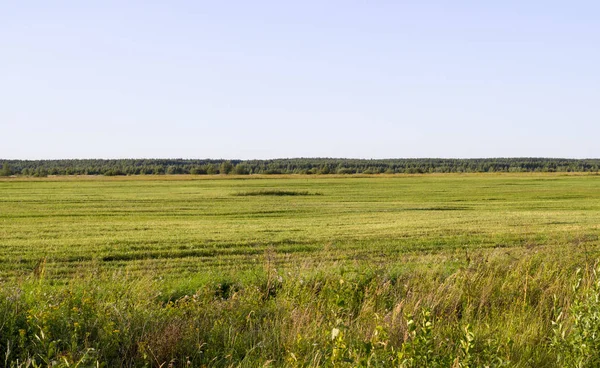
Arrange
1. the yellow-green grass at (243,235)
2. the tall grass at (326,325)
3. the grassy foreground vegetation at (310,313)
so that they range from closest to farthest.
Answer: the tall grass at (326,325)
the grassy foreground vegetation at (310,313)
the yellow-green grass at (243,235)

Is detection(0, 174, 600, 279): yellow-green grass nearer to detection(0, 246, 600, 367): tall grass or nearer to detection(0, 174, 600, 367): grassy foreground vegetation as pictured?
detection(0, 174, 600, 367): grassy foreground vegetation

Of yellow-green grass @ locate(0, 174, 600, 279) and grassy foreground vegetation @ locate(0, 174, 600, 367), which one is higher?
grassy foreground vegetation @ locate(0, 174, 600, 367)

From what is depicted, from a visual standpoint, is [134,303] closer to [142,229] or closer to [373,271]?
[373,271]

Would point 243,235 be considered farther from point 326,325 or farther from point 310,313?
point 326,325

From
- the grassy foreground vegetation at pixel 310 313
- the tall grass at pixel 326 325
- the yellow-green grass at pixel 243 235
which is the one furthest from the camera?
the yellow-green grass at pixel 243 235

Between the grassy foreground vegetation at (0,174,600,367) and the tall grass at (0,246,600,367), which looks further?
the grassy foreground vegetation at (0,174,600,367)

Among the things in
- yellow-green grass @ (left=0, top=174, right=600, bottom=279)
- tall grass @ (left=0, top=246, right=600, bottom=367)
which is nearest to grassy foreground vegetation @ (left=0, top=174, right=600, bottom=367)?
tall grass @ (left=0, top=246, right=600, bottom=367)

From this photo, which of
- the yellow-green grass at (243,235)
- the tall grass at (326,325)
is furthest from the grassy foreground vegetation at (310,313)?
the yellow-green grass at (243,235)

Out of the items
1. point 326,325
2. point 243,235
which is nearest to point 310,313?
point 326,325

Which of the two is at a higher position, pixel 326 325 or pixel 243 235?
pixel 326 325

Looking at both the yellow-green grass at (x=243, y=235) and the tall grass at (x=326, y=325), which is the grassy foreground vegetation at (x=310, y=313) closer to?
the tall grass at (x=326, y=325)

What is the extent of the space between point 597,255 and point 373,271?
4.58m

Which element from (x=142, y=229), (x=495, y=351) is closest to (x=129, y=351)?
(x=495, y=351)

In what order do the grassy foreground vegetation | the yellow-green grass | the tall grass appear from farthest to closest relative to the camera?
the yellow-green grass < the grassy foreground vegetation < the tall grass
